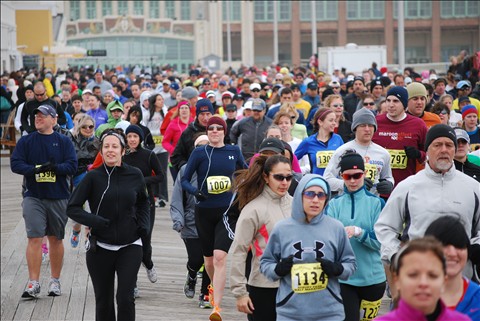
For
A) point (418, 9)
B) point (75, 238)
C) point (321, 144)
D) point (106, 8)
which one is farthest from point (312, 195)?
point (106, 8)

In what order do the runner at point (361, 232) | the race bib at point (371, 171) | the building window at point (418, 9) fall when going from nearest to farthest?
the runner at point (361, 232) < the race bib at point (371, 171) < the building window at point (418, 9)

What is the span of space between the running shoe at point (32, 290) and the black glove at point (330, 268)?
5290 mm

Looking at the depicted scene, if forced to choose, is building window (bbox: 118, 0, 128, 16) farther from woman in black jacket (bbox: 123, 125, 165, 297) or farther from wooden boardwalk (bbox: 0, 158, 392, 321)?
woman in black jacket (bbox: 123, 125, 165, 297)

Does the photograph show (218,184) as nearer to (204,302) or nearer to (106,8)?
(204,302)

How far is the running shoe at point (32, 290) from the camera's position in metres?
11.9

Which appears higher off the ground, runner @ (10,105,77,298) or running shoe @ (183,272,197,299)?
runner @ (10,105,77,298)

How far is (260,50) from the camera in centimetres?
11025

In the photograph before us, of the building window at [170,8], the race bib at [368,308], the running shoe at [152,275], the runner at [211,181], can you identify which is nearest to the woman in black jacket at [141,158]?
the running shoe at [152,275]

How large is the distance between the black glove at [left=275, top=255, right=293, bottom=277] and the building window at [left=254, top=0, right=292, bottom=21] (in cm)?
10003

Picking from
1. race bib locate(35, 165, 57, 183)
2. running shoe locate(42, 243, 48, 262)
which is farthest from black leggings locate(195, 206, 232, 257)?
running shoe locate(42, 243, 48, 262)

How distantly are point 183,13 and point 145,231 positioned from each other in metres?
104

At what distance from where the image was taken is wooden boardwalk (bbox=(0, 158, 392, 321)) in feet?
37.1

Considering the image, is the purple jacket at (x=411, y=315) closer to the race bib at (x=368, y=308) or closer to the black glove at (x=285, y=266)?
the black glove at (x=285, y=266)

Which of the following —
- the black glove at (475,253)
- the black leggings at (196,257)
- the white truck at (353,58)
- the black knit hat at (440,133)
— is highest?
the white truck at (353,58)
